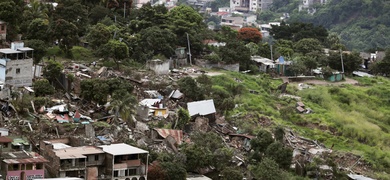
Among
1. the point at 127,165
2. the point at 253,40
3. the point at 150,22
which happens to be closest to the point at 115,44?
the point at 150,22

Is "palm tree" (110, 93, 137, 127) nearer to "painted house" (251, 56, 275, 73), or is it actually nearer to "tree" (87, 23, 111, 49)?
"tree" (87, 23, 111, 49)

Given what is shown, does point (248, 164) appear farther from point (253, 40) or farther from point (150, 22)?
point (253, 40)

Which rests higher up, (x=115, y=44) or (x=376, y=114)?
(x=115, y=44)

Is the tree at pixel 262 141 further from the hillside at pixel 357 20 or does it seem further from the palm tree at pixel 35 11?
the hillside at pixel 357 20

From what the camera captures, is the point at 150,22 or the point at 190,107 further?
the point at 150,22

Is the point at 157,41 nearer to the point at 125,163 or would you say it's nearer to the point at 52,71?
the point at 52,71

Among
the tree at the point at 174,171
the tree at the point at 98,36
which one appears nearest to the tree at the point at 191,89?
the tree at the point at 98,36
